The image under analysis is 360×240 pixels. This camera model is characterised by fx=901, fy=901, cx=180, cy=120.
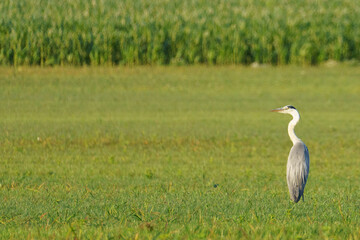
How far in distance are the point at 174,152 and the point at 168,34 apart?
54.2 feet

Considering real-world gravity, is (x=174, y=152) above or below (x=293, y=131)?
below

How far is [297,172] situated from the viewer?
36.0 ft

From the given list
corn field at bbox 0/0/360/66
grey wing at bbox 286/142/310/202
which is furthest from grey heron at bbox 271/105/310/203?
corn field at bbox 0/0/360/66

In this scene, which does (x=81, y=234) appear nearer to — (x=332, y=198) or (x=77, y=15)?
(x=332, y=198)

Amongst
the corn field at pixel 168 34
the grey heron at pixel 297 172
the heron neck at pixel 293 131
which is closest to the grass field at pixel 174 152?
the grey heron at pixel 297 172

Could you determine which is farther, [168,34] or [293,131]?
[168,34]

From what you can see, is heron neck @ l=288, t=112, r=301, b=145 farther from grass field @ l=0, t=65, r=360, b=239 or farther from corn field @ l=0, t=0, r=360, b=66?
corn field @ l=0, t=0, r=360, b=66

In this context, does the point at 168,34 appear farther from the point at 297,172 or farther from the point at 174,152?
the point at 297,172

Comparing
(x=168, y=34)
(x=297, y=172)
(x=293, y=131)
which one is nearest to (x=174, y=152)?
(x=293, y=131)

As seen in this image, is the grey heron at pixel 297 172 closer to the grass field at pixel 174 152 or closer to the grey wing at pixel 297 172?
the grey wing at pixel 297 172

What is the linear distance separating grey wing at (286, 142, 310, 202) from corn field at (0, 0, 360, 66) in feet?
70.3

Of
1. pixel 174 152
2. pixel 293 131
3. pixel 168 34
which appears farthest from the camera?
pixel 168 34

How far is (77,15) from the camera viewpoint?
33.8 m

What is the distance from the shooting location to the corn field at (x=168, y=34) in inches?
1260
